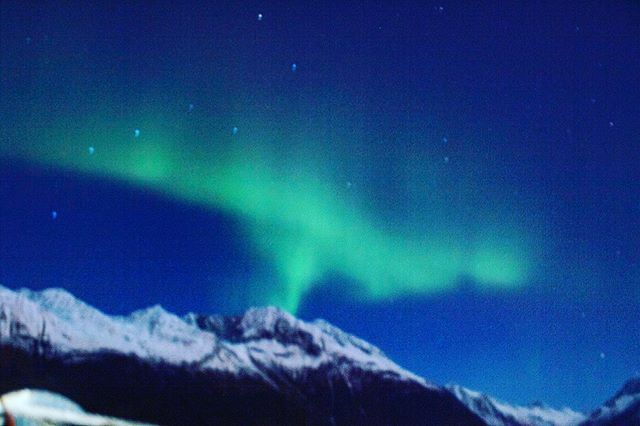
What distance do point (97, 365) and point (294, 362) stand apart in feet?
203

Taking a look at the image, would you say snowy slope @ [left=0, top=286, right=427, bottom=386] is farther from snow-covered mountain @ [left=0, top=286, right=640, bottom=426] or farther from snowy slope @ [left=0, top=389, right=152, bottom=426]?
snowy slope @ [left=0, top=389, right=152, bottom=426]

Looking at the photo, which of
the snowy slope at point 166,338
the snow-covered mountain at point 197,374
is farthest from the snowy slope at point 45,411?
the snowy slope at point 166,338

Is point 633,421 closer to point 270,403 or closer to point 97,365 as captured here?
point 270,403

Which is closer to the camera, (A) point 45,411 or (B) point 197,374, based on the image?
(A) point 45,411

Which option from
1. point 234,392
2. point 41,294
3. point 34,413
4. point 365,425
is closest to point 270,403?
point 234,392

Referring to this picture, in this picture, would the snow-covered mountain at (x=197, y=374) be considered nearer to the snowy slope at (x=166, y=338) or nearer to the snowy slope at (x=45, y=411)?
the snowy slope at (x=166, y=338)

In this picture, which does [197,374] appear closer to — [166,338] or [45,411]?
[166,338]

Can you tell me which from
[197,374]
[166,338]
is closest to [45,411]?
[197,374]

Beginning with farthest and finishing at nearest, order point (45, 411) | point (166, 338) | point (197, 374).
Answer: point (166, 338)
point (197, 374)
point (45, 411)

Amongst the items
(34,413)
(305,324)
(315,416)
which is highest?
(305,324)

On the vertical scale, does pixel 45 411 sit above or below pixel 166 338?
below

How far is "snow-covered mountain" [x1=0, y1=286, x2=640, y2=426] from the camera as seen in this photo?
362 ft

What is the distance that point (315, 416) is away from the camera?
129 meters

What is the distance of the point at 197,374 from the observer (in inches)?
5157
